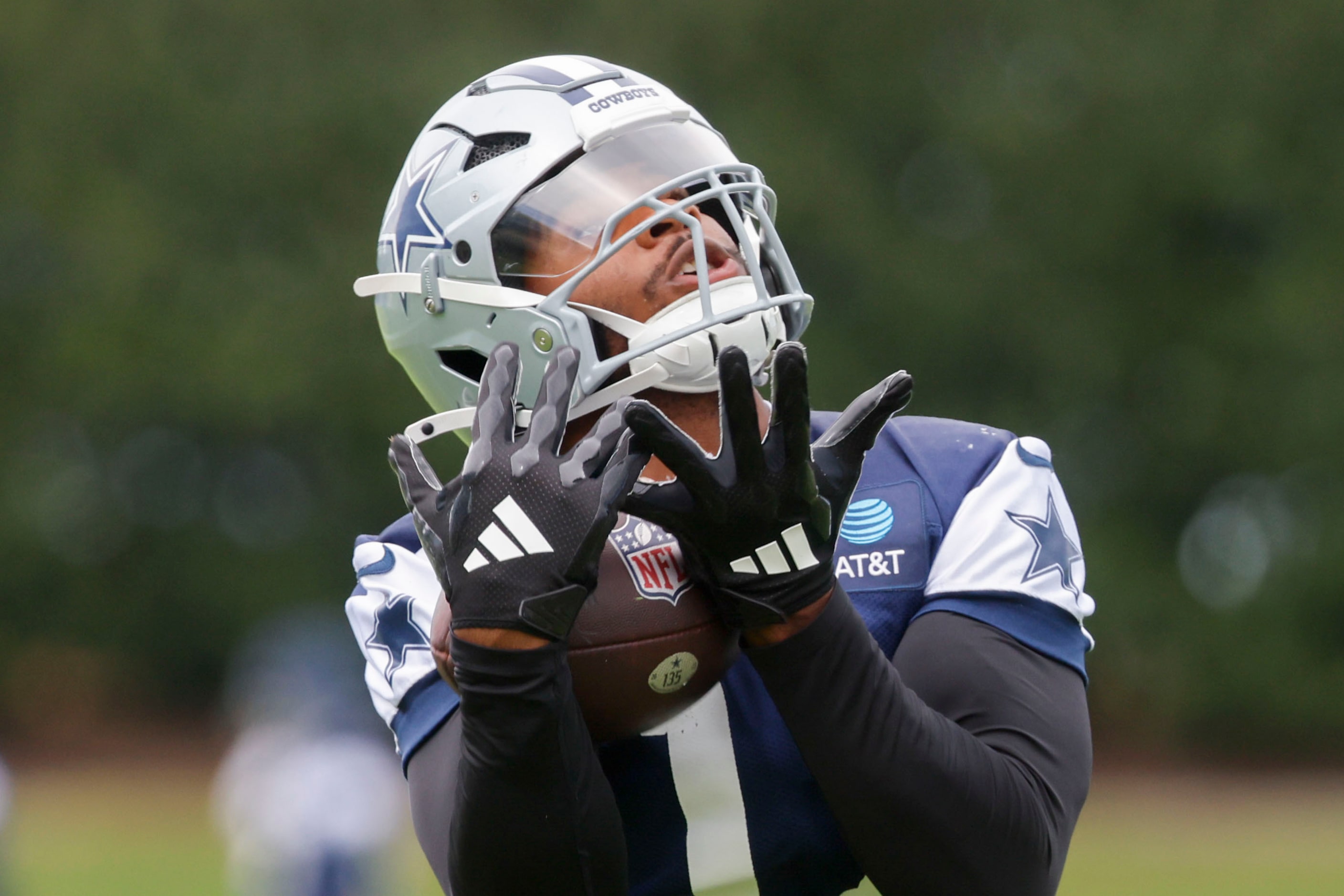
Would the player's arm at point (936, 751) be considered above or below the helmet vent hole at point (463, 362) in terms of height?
below

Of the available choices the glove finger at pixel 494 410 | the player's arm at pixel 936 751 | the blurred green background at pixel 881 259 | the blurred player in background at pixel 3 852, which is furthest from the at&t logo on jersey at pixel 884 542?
the blurred green background at pixel 881 259

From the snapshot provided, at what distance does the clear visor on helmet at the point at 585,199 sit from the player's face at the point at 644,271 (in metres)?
0.02

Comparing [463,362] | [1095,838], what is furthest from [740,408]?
[1095,838]

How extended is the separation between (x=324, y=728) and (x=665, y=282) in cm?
572

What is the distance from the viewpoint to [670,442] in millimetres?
1697

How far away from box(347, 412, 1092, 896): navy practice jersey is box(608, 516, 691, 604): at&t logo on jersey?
0.33 metres

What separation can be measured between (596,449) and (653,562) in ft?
0.78

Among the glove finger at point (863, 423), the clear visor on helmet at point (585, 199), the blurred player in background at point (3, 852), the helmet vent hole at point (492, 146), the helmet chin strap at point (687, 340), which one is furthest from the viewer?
the blurred player in background at point (3, 852)

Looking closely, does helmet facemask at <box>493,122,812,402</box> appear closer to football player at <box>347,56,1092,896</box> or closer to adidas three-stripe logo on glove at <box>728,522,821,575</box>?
football player at <box>347,56,1092,896</box>

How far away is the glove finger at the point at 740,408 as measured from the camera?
5.53ft

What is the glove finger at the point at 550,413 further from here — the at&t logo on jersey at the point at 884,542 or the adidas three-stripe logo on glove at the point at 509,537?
the at&t logo on jersey at the point at 884,542

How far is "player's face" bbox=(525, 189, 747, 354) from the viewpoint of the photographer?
2.11m

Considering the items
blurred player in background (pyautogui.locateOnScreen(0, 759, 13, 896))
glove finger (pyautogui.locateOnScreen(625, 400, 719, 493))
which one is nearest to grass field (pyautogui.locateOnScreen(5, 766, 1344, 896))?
blurred player in background (pyautogui.locateOnScreen(0, 759, 13, 896))

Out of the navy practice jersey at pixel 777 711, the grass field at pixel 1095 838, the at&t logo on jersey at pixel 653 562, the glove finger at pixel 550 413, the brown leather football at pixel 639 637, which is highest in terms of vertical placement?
the glove finger at pixel 550 413
